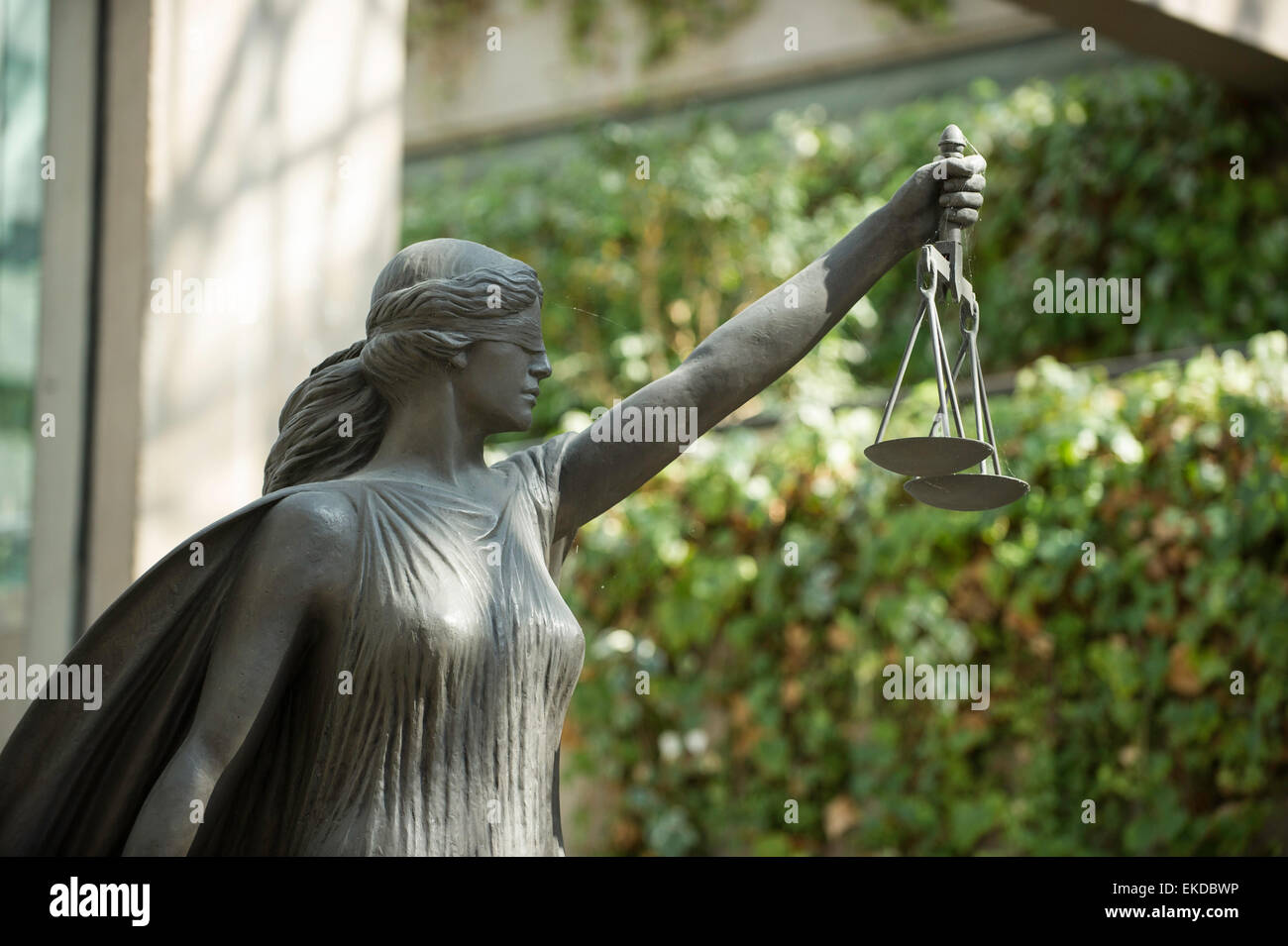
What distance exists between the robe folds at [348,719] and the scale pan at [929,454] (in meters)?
0.56

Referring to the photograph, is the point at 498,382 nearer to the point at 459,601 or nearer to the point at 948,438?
the point at 459,601

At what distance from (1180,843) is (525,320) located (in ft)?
12.0

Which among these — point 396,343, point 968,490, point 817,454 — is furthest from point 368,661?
point 817,454

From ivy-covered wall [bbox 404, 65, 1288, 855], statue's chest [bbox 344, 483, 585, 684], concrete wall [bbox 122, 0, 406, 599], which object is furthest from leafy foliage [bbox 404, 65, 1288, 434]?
statue's chest [bbox 344, 483, 585, 684]

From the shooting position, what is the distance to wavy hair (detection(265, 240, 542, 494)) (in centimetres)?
230

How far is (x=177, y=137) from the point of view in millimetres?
4641

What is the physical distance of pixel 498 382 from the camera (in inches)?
91.6

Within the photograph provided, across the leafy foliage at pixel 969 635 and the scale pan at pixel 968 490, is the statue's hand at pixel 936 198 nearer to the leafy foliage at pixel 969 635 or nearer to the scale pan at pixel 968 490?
the scale pan at pixel 968 490

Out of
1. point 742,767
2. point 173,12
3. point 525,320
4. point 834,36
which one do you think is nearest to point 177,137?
point 173,12

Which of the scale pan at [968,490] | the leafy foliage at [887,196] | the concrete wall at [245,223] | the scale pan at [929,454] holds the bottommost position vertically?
the scale pan at [968,490]

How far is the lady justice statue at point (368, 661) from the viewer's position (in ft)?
6.96

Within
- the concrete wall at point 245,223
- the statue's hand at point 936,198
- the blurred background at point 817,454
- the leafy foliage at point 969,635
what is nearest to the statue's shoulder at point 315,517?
the statue's hand at point 936,198

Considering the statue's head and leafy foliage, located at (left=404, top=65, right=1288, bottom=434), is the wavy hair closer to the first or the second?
the statue's head

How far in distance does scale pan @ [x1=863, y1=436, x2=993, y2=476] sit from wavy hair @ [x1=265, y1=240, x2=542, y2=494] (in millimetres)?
560
